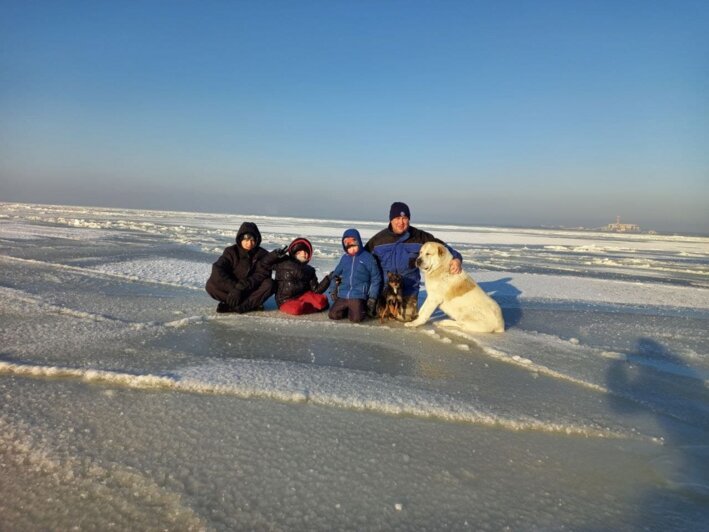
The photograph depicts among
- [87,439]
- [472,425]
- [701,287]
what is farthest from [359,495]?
[701,287]

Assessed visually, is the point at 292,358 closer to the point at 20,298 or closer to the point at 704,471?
Answer: the point at 704,471

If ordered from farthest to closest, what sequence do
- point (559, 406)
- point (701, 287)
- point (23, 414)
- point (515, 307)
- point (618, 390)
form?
point (701, 287) → point (515, 307) → point (618, 390) → point (559, 406) → point (23, 414)

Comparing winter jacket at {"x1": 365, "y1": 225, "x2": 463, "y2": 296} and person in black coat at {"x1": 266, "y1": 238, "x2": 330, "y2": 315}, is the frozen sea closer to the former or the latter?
person in black coat at {"x1": 266, "y1": 238, "x2": 330, "y2": 315}

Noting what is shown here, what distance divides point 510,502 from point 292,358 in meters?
2.28

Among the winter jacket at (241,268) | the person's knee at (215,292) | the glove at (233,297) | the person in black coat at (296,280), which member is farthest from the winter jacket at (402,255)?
the person's knee at (215,292)

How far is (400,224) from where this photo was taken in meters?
5.95

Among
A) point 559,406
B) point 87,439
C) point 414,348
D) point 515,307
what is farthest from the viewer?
point 515,307

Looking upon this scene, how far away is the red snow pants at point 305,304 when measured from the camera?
5.65m

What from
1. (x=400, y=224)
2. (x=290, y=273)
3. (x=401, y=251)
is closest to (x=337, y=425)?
Result: (x=290, y=273)

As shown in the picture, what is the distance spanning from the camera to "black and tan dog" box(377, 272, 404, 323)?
5500mm

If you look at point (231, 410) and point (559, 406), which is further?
point (559, 406)

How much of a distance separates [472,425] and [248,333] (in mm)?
2699

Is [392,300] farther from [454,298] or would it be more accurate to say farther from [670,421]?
[670,421]

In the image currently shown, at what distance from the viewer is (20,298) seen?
5.54 m
